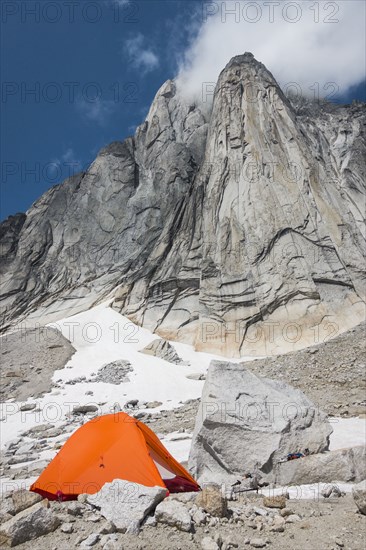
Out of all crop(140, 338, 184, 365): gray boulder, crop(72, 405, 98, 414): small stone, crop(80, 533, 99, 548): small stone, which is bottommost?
crop(80, 533, 99, 548): small stone

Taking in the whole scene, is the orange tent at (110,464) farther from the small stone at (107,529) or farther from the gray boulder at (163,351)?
the gray boulder at (163,351)

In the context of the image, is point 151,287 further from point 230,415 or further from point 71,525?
point 71,525

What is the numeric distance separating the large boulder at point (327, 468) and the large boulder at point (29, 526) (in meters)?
4.64

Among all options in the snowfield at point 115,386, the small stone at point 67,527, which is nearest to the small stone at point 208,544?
the small stone at point 67,527

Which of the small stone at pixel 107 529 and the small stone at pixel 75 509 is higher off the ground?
the small stone at pixel 75 509

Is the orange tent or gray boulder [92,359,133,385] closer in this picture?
the orange tent

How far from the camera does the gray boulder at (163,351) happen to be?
29109 mm

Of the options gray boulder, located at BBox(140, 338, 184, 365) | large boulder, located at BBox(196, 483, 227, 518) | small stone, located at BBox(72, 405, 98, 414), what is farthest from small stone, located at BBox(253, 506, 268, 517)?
gray boulder, located at BBox(140, 338, 184, 365)

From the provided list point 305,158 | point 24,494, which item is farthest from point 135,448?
point 305,158

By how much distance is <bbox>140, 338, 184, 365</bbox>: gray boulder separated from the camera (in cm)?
2911

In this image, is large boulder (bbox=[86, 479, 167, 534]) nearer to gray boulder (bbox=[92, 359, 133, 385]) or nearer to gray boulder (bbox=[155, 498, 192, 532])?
gray boulder (bbox=[155, 498, 192, 532])

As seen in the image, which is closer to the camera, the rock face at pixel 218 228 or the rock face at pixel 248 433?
the rock face at pixel 248 433

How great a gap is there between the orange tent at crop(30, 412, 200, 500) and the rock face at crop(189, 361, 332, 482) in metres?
0.82

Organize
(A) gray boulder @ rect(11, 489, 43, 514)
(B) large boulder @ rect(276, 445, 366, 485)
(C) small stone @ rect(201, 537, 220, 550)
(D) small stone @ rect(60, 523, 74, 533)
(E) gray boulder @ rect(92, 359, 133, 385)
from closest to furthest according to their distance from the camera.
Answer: (C) small stone @ rect(201, 537, 220, 550)
(D) small stone @ rect(60, 523, 74, 533)
(A) gray boulder @ rect(11, 489, 43, 514)
(B) large boulder @ rect(276, 445, 366, 485)
(E) gray boulder @ rect(92, 359, 133, 385)
